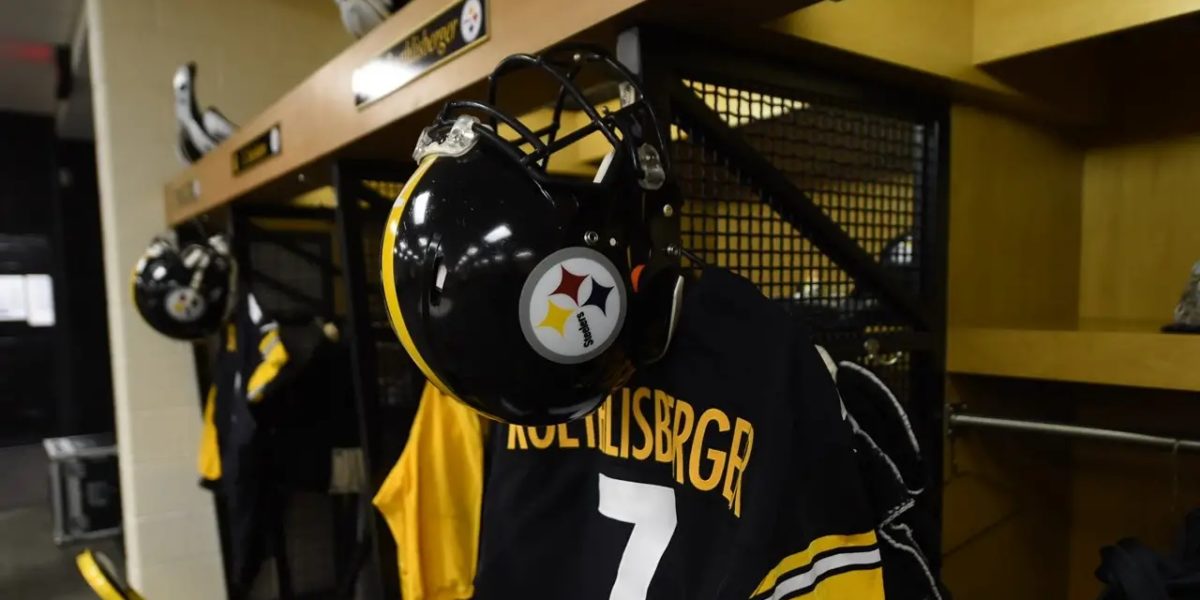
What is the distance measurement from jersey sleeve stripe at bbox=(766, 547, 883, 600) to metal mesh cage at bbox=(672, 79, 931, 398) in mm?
346

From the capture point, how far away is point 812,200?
3.14 feet

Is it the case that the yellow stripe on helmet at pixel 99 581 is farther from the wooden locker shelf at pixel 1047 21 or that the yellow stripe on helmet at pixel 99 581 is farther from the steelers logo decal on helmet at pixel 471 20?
the wooden locker shelf at pixel 1047 21

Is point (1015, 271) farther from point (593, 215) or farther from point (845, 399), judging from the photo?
point (593, 215)

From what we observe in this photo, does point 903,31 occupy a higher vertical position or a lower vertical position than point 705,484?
higher

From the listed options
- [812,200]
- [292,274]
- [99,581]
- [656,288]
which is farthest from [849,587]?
[292,274]

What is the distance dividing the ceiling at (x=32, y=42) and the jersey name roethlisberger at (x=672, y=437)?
3.37 meters

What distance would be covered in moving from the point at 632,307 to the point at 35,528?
16.2 feet

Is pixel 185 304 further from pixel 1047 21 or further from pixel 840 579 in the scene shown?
pixel 1047 21

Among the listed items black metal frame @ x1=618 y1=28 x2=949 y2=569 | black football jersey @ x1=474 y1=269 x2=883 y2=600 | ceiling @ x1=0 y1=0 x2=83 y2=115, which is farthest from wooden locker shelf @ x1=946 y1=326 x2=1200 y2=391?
ceiling @ x1=0 y1=0 x2=83 y2=115

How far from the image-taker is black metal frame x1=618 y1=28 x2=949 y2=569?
67cm

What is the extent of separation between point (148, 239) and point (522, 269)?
9.18 feet

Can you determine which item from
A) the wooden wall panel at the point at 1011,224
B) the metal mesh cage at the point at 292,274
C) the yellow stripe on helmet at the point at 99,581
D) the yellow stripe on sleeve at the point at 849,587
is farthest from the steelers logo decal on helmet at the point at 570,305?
the metal mesh cage at the point at 292,274

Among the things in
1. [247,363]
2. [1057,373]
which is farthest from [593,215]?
[247,363]

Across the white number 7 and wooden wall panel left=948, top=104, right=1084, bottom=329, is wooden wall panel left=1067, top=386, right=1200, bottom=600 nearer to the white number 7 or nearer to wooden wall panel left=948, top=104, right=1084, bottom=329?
wooden wall panel left=948, top=104, right=1084, bottom=329
